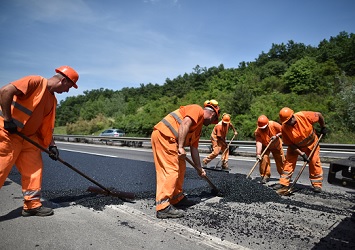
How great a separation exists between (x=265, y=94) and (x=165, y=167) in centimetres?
3713

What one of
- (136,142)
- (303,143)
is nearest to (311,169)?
(303,143)

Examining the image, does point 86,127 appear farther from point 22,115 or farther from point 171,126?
point 171,126

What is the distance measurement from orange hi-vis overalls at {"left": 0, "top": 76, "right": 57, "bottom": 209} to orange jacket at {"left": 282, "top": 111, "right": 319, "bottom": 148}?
411 centimetres

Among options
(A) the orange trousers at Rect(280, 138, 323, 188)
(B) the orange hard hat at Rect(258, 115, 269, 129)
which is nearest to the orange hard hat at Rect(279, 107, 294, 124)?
(A) the orange trousers at Rect(280, 138, 323, 188)

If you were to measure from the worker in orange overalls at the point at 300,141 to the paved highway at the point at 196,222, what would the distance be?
31cm

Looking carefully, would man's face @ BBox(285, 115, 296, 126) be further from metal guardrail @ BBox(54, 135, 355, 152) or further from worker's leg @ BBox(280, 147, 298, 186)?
metal guardrail @ BBox(54, 135, 355, 152)

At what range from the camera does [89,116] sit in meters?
62.8

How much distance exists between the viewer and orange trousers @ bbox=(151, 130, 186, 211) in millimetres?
3406

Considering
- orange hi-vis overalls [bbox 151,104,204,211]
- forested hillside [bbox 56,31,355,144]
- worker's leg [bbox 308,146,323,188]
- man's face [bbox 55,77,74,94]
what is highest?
forested hillside [bbox 56,31,355,144]

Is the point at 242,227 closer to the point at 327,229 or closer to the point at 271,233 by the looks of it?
the point at 271,233

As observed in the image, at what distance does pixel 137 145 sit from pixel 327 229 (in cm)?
1483

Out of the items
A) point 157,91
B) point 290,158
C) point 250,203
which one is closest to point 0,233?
point 250,203

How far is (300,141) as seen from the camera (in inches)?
197

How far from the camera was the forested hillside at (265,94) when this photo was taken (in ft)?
74.2
